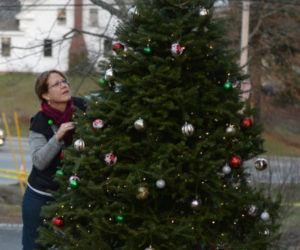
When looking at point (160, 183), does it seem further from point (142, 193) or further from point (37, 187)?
point (37, 187)

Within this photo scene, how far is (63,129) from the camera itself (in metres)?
3.47

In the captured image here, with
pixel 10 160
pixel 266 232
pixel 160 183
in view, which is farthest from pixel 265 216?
pixel 10 160

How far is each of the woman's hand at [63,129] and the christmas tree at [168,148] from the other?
0.40 m

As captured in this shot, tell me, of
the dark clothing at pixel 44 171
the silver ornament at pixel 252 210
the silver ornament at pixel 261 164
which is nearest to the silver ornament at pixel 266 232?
the silver ornament at pixel 252 210

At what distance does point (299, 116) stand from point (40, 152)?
2917 cm

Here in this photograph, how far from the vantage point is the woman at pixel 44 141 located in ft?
12.0

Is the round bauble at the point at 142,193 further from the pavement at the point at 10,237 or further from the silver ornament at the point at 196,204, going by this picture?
the pavement at the point at 10,237

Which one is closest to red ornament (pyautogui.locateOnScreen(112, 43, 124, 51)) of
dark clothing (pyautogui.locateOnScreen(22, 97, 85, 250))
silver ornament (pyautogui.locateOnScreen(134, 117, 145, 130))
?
silver ornament (pyautogui.locateOnScreen(134, 117, 145, 130))

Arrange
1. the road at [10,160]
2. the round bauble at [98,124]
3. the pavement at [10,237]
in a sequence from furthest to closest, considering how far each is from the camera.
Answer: the road at [10,160], the pavement at [10,237], the round bauble at [98,124]

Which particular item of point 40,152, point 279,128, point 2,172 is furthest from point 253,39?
point 40,152

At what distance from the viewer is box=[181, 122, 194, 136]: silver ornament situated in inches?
110

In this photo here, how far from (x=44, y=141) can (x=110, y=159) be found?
0.95 m

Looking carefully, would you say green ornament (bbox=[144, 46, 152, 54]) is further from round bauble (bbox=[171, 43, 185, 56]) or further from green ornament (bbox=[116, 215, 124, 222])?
green ornament (bbox=[116, 215, 124, 222])

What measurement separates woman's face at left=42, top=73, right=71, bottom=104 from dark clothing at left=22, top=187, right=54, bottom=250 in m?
0.70
